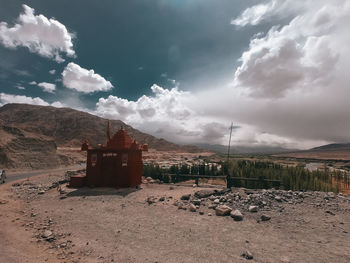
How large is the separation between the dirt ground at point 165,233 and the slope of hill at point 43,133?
1066 inches

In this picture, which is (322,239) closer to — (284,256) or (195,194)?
(284,256)

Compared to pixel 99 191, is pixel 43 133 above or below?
above

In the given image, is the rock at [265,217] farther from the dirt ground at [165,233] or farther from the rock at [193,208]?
the rock at [193,208]

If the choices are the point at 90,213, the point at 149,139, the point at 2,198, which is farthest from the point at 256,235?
the point at 149,139

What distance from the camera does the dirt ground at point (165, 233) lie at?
5848 millimetres

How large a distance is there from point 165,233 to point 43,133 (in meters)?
145

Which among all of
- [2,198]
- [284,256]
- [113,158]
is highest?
[113,158]

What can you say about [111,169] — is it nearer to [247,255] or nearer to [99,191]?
[99,191]

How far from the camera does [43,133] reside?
4833 inches

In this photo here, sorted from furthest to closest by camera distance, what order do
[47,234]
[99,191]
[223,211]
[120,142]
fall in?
1. [120,142]
2. [99,191]
3. [223,211]
4. [47,234]

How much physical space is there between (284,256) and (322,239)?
2197 millimetres

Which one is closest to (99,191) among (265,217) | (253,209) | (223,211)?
(223,211)

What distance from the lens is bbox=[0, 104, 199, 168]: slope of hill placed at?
32.3 meters

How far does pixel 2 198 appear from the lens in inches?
500
